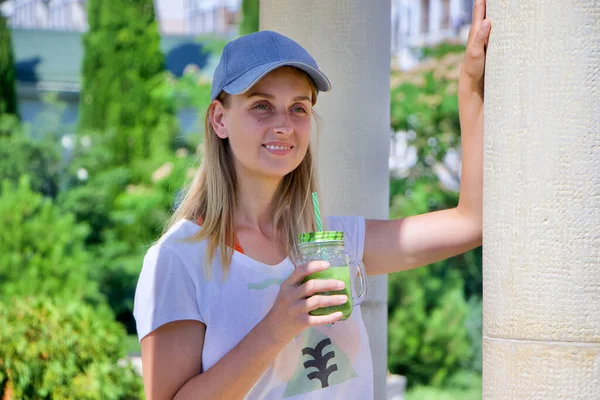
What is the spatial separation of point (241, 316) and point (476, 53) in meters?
0.88

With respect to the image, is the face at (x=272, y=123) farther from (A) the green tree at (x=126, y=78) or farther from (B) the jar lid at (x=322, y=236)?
(A) the green tree at (x=126, y=78)

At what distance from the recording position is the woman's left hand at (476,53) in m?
2.11

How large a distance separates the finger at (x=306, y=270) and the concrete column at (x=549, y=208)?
0.39 metres

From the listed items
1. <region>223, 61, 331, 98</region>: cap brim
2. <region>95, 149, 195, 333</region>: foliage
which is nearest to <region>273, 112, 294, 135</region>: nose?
<region>223, 61, 331, 98</region>: cap brim

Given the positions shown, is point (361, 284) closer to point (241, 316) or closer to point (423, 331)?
point (241, 316)

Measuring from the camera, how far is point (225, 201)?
91.5 inches

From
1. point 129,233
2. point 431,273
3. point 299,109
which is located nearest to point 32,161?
point 129,233

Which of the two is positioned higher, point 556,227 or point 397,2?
point 397,2

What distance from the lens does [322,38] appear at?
3.14 metres

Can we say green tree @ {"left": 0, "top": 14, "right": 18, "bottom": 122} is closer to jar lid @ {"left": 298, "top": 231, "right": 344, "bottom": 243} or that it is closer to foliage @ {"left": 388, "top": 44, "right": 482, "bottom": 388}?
foliage @ {"left": 388, "top": 44, "right": 482, "bottom": 388}

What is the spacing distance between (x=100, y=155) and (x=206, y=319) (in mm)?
10464

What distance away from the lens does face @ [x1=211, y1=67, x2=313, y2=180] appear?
7.40 ft

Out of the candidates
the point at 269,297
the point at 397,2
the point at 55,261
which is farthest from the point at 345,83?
the point at 397,2

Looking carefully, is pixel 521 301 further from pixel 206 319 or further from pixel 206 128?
pixel 206 128
